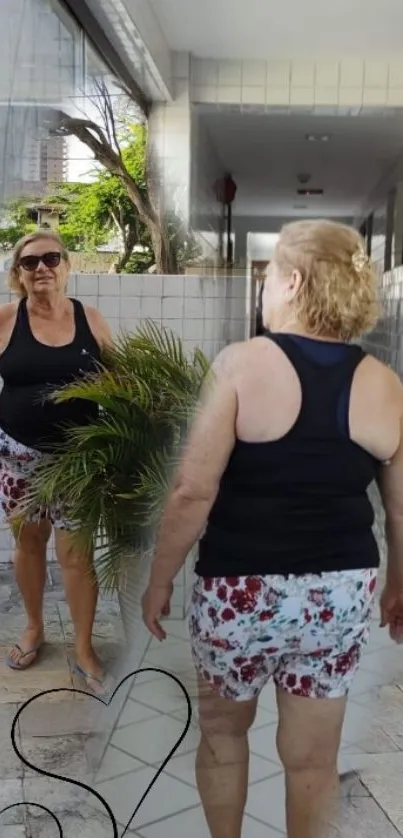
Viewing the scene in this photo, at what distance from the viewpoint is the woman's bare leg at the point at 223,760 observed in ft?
4.39

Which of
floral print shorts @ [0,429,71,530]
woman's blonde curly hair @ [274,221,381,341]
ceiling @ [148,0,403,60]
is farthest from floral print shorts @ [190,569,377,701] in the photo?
ceiling @ [148,0,403,60]

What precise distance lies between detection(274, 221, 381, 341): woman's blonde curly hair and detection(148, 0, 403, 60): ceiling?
9.7 inches

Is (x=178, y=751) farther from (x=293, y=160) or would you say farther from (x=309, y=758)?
(x=293, y=160)

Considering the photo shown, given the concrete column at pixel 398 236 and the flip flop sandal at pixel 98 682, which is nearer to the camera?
the concrete column at pixel 398 236

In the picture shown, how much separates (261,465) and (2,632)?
20.4 inches

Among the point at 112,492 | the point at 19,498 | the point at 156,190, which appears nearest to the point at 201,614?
the point at 112,492

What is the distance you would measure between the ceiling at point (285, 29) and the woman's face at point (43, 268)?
1.05 feet

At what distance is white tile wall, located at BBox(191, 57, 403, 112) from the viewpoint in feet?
3.87

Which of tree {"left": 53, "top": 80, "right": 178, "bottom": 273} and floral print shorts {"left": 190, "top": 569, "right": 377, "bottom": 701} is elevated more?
tree {"left": 53, "top": 80, "right": 178, "bottom": 273}

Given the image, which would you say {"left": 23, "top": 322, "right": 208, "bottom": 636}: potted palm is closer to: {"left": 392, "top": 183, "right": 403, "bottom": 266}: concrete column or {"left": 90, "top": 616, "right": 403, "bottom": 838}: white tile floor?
{"left": 90, "top": 616, "right": 403, "bottom": 838}: white tile floor

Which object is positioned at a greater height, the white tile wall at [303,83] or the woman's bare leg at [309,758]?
the white tile wall at [303,83]

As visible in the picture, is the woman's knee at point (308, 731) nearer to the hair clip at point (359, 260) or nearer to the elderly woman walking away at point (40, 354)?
the elderly woman walking away at point (40, 354)

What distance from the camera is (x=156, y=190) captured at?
1.25 m

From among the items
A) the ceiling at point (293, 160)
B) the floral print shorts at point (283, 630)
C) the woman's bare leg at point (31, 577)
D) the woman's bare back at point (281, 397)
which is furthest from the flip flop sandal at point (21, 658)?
the ceiling at point (293, 160)
